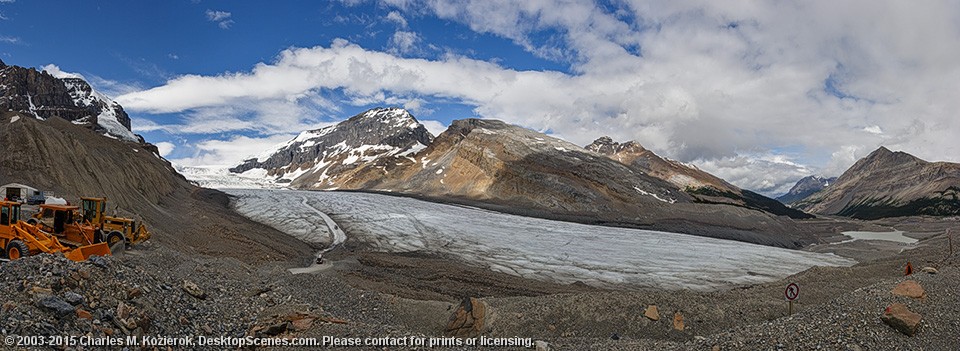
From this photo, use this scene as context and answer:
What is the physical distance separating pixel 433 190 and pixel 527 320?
2892 inches

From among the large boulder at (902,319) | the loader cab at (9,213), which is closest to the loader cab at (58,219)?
the loader cab at (9,213)

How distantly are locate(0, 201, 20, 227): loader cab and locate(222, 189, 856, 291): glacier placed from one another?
18566mm

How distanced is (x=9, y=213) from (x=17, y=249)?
4.24ft

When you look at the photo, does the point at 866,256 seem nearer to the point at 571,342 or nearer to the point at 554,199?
the point at 554,199

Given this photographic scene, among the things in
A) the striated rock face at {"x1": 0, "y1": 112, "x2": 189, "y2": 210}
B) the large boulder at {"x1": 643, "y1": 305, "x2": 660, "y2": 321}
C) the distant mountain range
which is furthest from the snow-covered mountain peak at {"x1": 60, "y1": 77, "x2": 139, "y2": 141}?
the large boulder at {"x1": 643, "y1": 305, "x2": 660, "y2": 321}

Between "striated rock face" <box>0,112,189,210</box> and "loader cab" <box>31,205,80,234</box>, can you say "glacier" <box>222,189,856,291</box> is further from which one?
"loader cab" <box>31,205,80,234</box>

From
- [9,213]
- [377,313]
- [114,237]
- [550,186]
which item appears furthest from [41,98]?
[377,313]

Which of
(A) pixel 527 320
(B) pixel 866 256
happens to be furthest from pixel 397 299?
(B) pixel 866 256

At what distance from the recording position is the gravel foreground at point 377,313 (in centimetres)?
686

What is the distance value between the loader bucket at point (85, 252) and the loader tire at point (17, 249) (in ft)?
2.79

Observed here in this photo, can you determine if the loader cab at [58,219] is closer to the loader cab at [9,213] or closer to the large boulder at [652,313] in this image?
the loader cab at [9,213]

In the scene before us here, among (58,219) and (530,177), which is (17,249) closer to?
(58,219)

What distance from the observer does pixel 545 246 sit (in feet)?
113

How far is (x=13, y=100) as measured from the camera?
7681 centimetres
